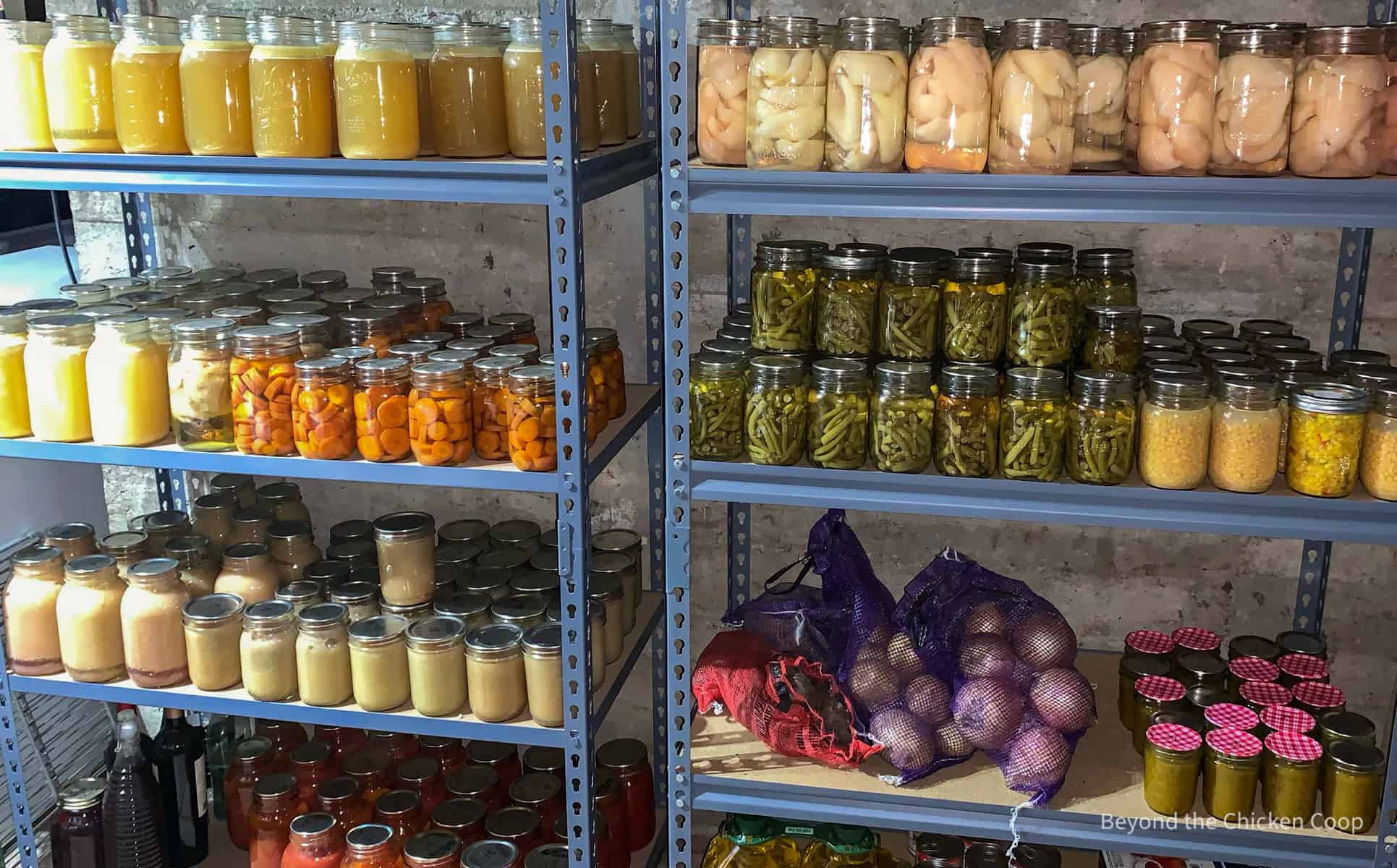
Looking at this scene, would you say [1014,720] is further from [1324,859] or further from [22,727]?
[22,727]

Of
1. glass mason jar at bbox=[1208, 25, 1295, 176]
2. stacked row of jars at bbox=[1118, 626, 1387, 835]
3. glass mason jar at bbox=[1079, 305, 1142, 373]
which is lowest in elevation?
stacked row of jars at bbox=[1118, 626, 1387, 835]

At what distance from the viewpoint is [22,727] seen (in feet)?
7.93

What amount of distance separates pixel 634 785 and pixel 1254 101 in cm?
162

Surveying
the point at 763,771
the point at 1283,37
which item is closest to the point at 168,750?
the point at 763,771

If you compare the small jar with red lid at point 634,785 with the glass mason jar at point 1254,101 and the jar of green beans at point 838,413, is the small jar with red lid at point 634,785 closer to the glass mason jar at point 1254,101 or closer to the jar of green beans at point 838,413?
the jar of green beans at point 838,413

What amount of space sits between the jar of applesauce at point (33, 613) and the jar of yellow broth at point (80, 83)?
0.75 metres

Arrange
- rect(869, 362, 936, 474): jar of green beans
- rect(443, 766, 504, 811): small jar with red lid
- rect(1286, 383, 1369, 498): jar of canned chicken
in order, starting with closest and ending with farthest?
rect(1286, 383, 1369, 498): jar of canned chicken
rect(869, 362, 936, 474): jar of green beans
rect(443, 766, 504, 811): small jar with red lid

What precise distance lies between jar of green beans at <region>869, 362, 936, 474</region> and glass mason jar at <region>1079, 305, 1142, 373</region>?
26 centimetres

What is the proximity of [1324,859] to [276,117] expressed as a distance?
1.92 m

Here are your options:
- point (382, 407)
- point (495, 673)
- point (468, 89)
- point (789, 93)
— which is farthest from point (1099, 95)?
point (495, 673)

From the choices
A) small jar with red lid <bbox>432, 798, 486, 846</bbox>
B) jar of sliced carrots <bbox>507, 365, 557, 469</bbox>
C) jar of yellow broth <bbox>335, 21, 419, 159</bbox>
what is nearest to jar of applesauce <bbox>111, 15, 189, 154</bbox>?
jar of yellow broth <bbox>335, 21, 419, 159</bbox>

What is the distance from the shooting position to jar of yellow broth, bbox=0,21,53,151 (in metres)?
1.94

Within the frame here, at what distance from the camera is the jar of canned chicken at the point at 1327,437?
5.46ft

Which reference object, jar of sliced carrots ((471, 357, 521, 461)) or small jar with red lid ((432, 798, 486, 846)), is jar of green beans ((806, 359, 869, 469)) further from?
small jar with red lid ((432, 798, 486, 846))
